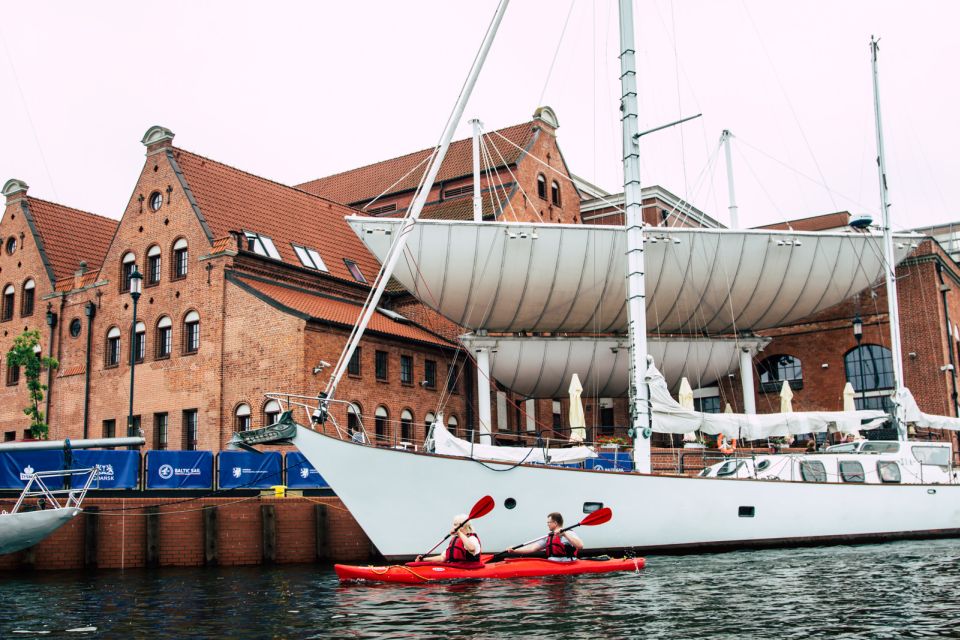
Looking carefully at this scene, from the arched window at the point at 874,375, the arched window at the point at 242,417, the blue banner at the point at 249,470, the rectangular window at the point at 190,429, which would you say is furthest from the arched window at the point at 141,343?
the arched window at the point at 874,375

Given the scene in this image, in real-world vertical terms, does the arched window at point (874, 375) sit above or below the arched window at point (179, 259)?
below

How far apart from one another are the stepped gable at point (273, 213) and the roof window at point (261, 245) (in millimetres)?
375

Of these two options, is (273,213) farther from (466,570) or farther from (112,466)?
(466,570)

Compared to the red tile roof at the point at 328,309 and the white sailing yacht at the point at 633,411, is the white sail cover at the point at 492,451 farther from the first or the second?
the red tile roof at the point at 328,309

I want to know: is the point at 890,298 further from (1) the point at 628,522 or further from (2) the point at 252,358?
(2) the point at 252,358

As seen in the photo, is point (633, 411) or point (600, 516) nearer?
point (600, 516)

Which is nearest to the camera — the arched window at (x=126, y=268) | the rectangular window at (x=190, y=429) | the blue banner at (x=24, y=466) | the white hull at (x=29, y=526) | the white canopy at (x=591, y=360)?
the white hull at (x=29, y=526)

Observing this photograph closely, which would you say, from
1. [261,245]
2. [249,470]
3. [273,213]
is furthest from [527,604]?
[273,213]

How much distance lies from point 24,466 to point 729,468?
1988 centimetres

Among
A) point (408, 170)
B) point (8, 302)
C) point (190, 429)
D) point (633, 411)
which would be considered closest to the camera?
point (633, 411)

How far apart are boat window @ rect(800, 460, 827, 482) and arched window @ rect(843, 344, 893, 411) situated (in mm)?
19883

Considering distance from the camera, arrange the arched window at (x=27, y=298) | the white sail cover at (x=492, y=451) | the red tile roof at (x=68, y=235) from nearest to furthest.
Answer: the white sail cover at (x=492, y=451)
the arched window at (x=27, y=298)
the red tile roof at (x=68, y=235)

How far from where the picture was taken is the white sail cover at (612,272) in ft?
134

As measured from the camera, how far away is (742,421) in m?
31.6
